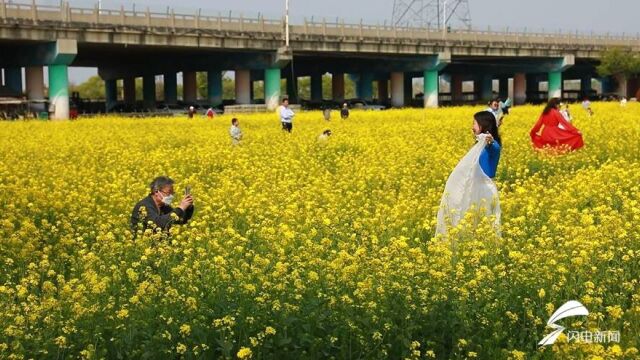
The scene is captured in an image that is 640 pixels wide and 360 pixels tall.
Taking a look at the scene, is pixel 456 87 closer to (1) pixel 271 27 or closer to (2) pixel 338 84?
(2) pixel 338 84

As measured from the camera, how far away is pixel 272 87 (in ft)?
165

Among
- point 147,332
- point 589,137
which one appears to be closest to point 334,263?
point 147,332

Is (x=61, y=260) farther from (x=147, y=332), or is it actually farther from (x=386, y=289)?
(x=386, y=289)

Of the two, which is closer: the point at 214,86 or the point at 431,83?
the point at 214,86

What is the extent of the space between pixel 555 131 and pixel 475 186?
7.81 meters

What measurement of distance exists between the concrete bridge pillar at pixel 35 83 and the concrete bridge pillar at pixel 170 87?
19687 millimetres

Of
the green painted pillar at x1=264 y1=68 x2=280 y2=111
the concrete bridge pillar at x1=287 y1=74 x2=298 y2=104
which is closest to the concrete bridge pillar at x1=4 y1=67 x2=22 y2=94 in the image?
the green painted pillar at x1=264 y1=68 x2=280 y2=111

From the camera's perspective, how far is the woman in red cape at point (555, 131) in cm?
1483

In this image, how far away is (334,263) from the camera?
17.1ft

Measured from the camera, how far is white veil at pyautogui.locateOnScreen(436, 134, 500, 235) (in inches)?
298

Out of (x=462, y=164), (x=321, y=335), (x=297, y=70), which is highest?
(x=297, y=70)

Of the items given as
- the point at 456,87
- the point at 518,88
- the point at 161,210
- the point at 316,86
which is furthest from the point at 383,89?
the point at 161,210

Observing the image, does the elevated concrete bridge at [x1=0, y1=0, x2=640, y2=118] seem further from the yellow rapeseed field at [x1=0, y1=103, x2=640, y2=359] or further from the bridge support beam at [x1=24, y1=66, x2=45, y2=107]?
the yellow rapeseed field at [x1=0, y1=103, x2=640, y2=359]

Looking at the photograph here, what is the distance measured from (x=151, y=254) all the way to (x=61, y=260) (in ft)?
3.97
